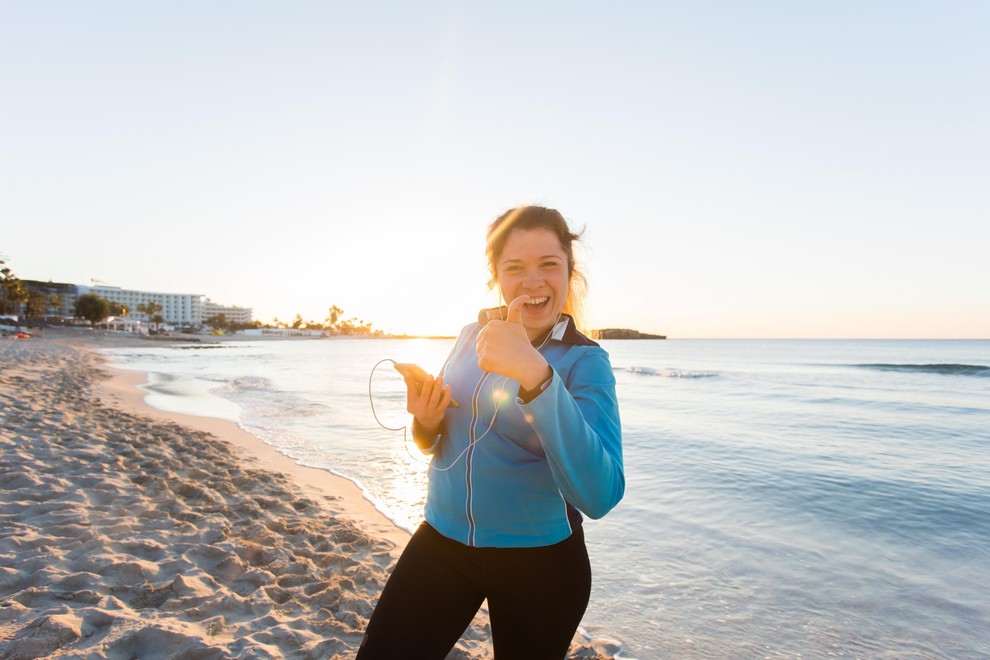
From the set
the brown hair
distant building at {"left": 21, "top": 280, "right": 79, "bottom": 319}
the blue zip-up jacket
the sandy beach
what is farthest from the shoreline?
distant building at {"left": 21, "top": 280, "right": 79, "bottom": 319}

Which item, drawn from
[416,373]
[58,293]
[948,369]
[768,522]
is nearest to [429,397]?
[416,373]

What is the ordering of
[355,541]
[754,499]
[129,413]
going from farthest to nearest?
[129,413] → [754,499] → [355,541]

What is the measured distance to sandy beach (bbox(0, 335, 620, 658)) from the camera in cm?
307

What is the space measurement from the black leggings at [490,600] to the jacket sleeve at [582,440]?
1.36ft

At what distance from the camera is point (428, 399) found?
6.55ft

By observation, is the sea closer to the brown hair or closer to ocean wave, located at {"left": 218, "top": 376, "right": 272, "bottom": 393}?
the brown hair

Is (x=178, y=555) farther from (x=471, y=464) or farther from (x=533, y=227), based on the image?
(x=533, y=227)

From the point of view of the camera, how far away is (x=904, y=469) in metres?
10.2

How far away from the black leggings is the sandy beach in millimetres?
1759

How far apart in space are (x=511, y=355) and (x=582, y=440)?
30cm

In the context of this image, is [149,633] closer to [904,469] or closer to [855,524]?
[855,524]

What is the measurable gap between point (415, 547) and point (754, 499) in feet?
25.1

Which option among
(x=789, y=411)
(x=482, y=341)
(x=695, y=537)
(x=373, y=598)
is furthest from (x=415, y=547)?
(x=789, y=411)

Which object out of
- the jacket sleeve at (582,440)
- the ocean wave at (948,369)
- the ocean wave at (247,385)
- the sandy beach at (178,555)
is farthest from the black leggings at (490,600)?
the ocean wave at (948,369)
